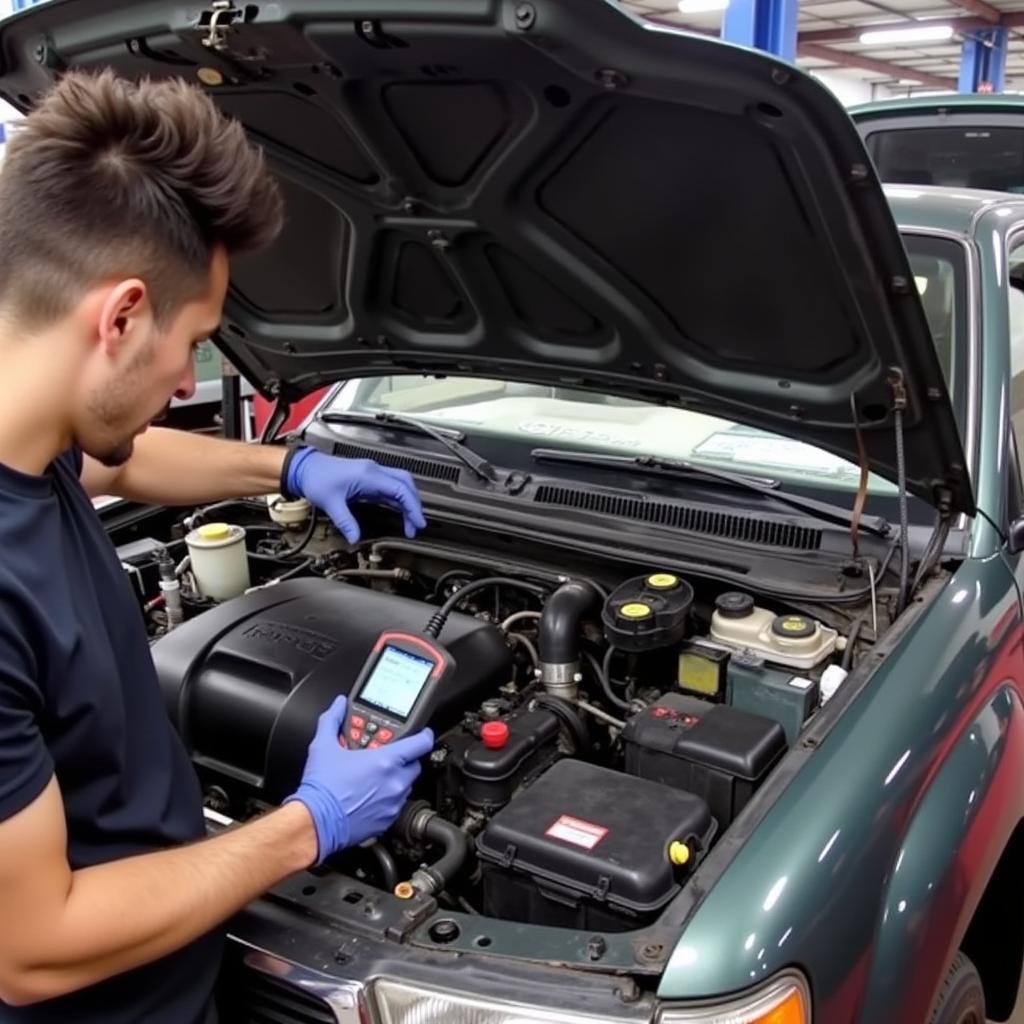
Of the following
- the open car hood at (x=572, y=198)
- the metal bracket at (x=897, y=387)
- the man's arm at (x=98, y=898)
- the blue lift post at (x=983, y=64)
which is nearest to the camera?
the man's arm at (x=98, y=898)

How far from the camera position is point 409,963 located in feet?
4.17

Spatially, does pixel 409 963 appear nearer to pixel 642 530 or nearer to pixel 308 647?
pixel 308 647

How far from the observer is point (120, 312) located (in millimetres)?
1126

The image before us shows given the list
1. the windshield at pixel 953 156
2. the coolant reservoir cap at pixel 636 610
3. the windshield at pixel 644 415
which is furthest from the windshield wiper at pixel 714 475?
the windshield at pixel 953 156

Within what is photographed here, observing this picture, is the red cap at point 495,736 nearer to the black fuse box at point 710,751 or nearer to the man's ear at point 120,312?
the black fuse box at point 710,751

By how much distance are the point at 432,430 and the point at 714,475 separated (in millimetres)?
701

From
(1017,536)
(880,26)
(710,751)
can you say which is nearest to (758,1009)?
(710,751)

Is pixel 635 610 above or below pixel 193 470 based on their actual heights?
below

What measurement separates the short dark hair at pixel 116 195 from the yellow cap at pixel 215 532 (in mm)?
1177

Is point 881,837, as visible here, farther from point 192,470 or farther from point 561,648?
point 192,470

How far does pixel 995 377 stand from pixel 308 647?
1305mm

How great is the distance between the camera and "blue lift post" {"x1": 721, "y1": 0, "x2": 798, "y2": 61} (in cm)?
719

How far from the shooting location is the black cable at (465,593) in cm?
187

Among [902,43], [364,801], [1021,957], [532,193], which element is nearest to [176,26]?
[532,193]
